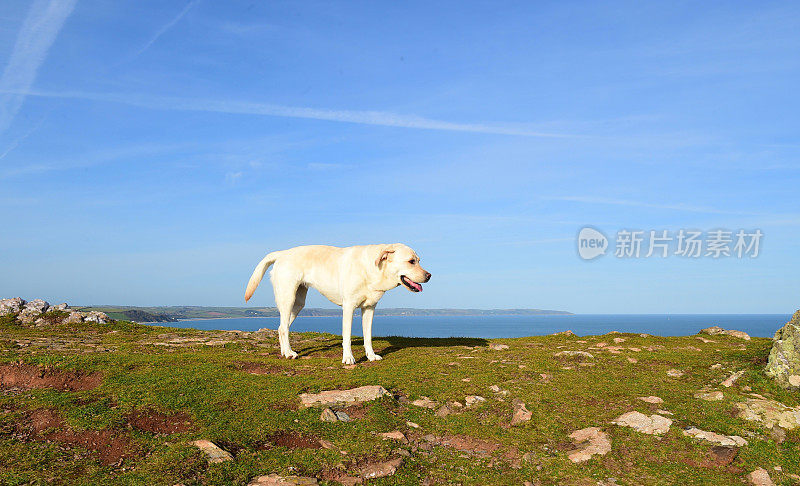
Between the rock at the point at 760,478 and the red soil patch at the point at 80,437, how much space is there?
9834 millimetres

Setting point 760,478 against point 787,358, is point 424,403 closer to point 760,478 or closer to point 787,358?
point 760,478

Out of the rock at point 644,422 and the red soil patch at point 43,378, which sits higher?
the red soil patch at point 43,378

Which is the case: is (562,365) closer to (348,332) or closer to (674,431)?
(674,431)

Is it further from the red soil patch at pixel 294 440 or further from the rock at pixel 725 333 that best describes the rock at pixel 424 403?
the rock at pixel 725 333

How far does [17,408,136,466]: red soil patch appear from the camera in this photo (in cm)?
800

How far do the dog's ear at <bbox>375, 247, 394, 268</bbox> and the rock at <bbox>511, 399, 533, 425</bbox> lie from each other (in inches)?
207

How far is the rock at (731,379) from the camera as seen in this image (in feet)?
36.6

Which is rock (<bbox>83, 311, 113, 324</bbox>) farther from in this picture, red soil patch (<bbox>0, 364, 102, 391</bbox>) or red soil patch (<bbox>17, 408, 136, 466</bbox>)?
red soil patch (<bbox>17, 408, 136, 466</bbox>)

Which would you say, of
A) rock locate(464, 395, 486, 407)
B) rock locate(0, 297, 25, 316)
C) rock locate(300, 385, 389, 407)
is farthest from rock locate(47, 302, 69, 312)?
rock locate(464, 395, 486, 407)

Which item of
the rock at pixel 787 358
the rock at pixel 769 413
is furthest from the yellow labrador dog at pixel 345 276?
the rock at pixel 787 358

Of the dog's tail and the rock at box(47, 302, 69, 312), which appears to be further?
the rock at box(47, 302, 69, 312)

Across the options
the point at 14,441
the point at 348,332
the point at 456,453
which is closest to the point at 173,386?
the point at 14,441

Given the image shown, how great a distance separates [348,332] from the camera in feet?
45.1

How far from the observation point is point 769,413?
9.59m
